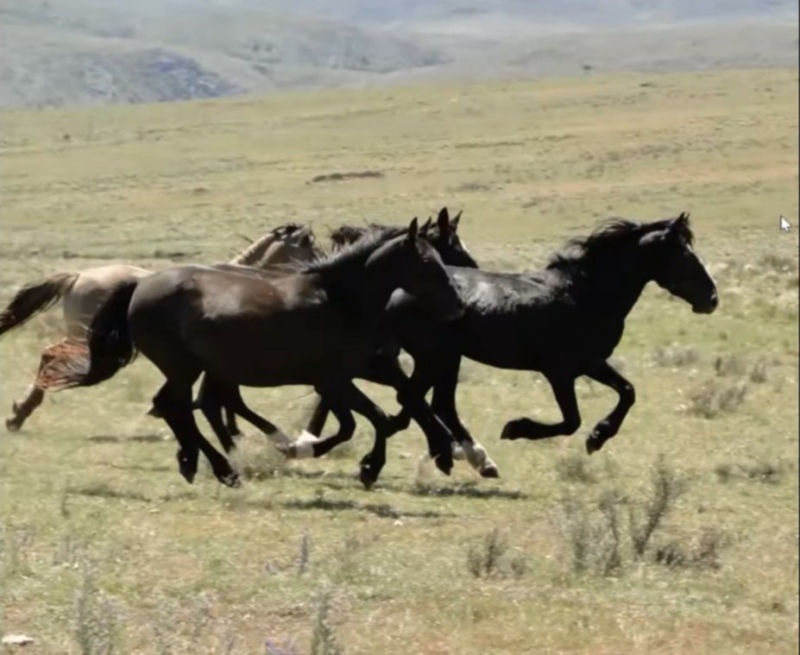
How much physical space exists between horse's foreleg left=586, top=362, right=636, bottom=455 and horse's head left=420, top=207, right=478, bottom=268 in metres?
1.20

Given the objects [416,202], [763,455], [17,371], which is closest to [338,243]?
[416,202]

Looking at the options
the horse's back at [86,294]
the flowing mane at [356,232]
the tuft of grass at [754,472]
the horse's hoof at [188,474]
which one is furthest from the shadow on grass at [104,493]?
the tuft of grass at [754,472]

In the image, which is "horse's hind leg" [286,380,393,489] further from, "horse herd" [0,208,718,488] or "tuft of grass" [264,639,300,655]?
"tuft of grass" [264,639,300,655]

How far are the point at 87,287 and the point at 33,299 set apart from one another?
Result: 30.2 inches

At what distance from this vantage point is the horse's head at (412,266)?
8.38 m

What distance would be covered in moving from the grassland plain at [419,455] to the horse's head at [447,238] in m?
0.30

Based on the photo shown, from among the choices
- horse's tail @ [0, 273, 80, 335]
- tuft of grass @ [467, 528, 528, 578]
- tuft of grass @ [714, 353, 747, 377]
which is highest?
horse's tail @ [0, 273, 80, 335]

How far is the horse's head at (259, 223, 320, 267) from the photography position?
8891 mm

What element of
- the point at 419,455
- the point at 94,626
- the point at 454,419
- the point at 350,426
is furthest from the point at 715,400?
the point at 94,626

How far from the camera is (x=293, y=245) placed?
9.00 meters

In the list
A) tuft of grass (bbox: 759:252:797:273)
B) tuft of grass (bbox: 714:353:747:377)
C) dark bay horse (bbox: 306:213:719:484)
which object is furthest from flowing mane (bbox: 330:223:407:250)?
tuft of grass (bbox: 759:252:797:273)

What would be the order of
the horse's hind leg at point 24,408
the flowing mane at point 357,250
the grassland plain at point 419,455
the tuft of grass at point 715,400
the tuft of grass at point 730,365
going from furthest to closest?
1. the tuft of grass at point 730,365
2. the tuft of grass at point 715,400
3. the horse's hind leg at point 24,408
4. the flowing mane at point 357,250
5. the grassland plain at point 419,455

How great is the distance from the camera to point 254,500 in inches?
360

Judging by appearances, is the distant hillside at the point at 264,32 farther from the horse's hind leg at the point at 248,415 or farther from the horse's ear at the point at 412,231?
the horse's hind leg at the point at 248,415
